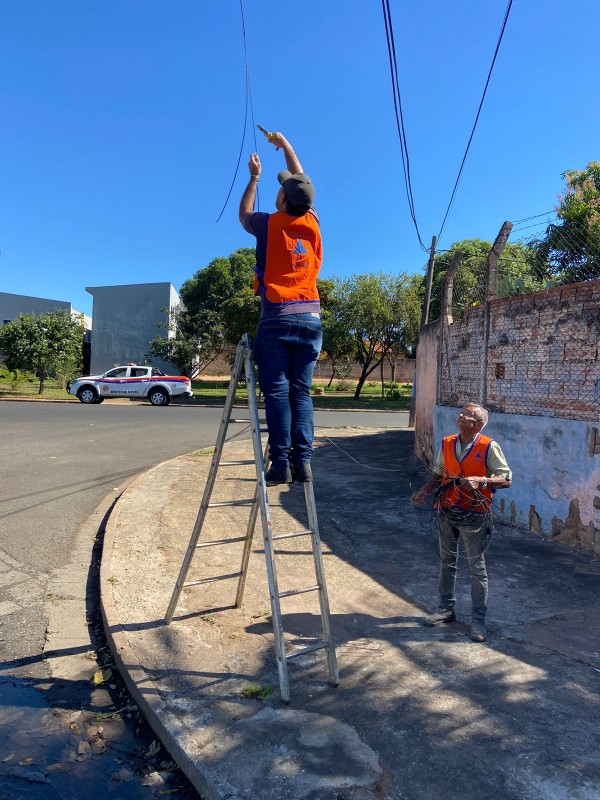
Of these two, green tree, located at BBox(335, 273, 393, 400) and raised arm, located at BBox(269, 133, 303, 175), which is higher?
green tree, located at BBox(335, 273, 393, 400)

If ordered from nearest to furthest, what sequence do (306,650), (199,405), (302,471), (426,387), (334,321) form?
1. (306,650)
2. (302,471)
3. (426,387)
4. (199,405)
5. (334,321)

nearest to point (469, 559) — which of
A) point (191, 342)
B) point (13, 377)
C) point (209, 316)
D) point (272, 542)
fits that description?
point (272, 542)

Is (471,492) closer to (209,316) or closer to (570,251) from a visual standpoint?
(570,251)

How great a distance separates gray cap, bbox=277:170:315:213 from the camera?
3271 millimetres

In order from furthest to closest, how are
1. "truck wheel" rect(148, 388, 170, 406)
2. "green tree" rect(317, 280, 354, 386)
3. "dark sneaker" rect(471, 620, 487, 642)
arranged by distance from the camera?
"green tree" rect(317, 280, 354, 386) < "truck wheel" rect(148, 388, 170, 406) < "dark sneaker" rect(471, 620, 487, 642)

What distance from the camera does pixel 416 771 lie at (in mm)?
2633

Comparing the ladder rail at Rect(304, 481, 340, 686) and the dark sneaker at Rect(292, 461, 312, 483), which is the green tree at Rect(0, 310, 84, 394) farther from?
the ladder rail at Rect(304, 481, 340, 686)

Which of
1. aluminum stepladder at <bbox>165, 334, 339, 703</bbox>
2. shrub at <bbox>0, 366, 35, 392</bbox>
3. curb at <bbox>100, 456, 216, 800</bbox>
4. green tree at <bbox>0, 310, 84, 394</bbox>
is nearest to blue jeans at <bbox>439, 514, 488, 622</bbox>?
aluminum stepladder at <bbox>165, 334, 339, 703</bbox>

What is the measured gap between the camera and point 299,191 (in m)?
3.27

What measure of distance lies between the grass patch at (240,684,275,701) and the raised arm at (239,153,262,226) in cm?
271

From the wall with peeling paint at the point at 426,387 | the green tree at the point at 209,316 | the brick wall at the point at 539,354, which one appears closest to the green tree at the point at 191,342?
the green tree at the point at 209,316

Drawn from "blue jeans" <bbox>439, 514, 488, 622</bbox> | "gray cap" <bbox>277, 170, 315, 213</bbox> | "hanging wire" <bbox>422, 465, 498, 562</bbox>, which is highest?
"gray cap" <bbox>277, 170, 315, 213</bbox>

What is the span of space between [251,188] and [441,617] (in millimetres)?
3234

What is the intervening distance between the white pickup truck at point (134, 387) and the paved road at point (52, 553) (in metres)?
9.96
